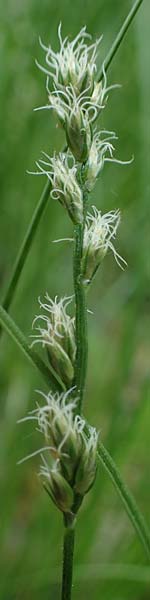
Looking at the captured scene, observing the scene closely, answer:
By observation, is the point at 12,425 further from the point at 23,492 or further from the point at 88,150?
the point at 88,150

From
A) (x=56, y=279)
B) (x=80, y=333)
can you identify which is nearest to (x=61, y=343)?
(x=80, y=333)

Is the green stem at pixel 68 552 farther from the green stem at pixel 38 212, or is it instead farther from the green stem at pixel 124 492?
the green stem at pixel 38 212

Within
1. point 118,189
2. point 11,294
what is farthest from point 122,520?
point 11,294

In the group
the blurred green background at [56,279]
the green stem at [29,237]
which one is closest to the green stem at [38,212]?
the green stem at [29,237]

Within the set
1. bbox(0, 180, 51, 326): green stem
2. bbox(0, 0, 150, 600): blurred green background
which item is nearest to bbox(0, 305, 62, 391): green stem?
bbox(0, 180, 51, 326): green stem

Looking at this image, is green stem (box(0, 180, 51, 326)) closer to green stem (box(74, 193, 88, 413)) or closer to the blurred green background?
green stem (box(74, 193, 88, 413))

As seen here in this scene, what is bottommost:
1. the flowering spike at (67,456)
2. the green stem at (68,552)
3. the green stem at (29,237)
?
the green stem at (68,552)

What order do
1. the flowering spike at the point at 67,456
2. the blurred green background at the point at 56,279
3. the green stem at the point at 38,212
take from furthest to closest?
the blurred green background at the point at 56,279
the green stem at the point at 38,212
the flowering spike at the point at 67,456
